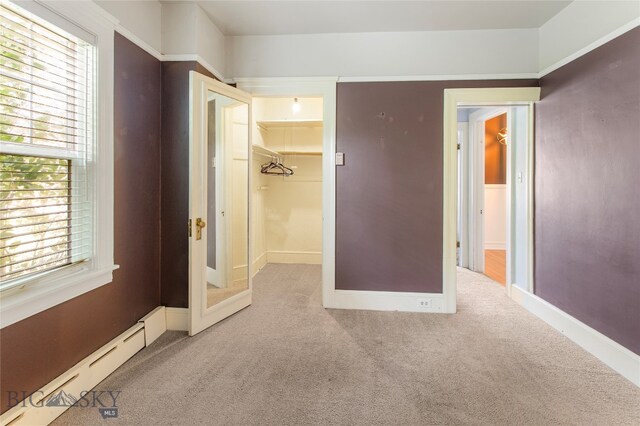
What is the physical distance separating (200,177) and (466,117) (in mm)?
4043

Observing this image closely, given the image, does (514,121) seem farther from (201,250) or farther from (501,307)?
(201,250)

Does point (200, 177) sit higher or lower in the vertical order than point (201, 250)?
higher

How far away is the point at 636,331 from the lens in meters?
1.96

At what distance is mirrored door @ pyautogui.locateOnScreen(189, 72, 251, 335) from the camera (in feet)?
8.09

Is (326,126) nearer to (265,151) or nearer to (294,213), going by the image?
(265,151)

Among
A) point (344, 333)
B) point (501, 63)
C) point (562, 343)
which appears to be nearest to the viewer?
point (562, 343)

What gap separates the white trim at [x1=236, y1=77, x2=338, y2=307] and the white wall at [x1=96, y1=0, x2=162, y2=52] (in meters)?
0.81

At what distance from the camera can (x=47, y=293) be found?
1.55m

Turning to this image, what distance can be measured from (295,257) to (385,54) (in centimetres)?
310

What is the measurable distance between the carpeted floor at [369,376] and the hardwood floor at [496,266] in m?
1.43

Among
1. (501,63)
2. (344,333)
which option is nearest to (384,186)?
(344,333)

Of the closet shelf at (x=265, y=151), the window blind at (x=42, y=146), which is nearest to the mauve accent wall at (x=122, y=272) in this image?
the window blind at (x=42, y=146)

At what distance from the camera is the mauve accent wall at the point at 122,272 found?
1.51m

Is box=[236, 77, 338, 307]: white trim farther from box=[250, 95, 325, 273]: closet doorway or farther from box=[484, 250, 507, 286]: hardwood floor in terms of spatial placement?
box=[484, 250, 507, 286]: hardwood floor
